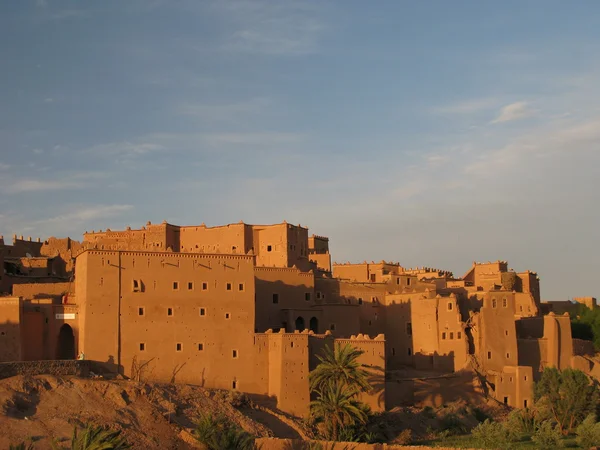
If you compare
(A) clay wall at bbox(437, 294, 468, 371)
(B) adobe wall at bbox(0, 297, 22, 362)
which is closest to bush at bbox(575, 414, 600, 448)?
(A) clay wall at bbox(437, 294, 468, 371)

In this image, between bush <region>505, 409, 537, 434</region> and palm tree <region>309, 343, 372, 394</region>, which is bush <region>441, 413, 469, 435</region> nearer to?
bush <region>505, 409, 537, 434</region>

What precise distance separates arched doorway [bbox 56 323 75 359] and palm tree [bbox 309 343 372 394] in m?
11.5

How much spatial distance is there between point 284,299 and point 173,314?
9.51 meters

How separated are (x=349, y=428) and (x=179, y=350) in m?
8.84

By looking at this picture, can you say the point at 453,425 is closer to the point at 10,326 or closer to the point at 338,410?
the point at 338,410

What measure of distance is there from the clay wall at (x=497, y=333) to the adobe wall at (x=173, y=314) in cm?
1396

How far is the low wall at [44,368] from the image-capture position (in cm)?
4782

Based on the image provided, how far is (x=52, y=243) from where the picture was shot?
7062 centimetres

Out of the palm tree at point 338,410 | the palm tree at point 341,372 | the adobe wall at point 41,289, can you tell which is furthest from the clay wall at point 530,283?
the adobe wall at point 41,289

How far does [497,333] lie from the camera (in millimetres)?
61312

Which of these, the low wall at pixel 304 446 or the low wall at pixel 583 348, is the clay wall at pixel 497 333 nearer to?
the low wall at pixel 583 348

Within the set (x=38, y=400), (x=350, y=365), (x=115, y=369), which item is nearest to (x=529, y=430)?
(x=350, y=365)

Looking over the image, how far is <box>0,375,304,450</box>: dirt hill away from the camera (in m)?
44.8

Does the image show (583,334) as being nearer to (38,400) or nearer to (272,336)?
(272,336)
